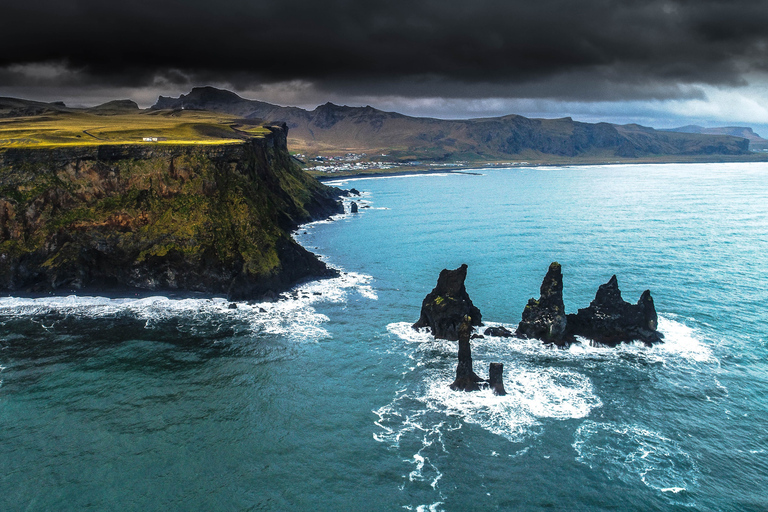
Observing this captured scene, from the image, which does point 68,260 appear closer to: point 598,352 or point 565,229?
point 598,352

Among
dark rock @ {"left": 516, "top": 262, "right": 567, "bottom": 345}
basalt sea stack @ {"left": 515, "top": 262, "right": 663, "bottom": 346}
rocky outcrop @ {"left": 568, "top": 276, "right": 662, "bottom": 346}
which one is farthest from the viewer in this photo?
rocky outcrop @ {"left": 568, "top": 276, "right": 662, "bottom": 346}

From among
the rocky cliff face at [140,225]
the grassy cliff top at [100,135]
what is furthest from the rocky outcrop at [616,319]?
the grassy cliff top at [100,135]

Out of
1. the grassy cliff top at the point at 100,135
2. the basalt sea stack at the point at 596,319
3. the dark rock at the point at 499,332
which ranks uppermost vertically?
the grassy cliff top at the point at 100,135

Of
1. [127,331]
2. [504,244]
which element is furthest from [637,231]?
[127,331]

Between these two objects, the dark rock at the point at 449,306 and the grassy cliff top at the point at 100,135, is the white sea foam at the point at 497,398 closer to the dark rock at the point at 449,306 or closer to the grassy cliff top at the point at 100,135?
the dark rock at the point at 449,306

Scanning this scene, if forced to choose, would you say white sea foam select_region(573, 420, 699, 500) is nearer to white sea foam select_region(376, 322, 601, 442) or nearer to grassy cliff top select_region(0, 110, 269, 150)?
white sea foam select_region(376, 322, 601, 442)

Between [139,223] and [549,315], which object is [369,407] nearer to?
[549,315]

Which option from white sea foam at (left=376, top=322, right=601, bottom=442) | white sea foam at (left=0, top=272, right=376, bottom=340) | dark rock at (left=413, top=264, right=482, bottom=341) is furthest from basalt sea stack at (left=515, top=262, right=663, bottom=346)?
white sea foam at (left=0, top=272, right=376, bottom=340)
